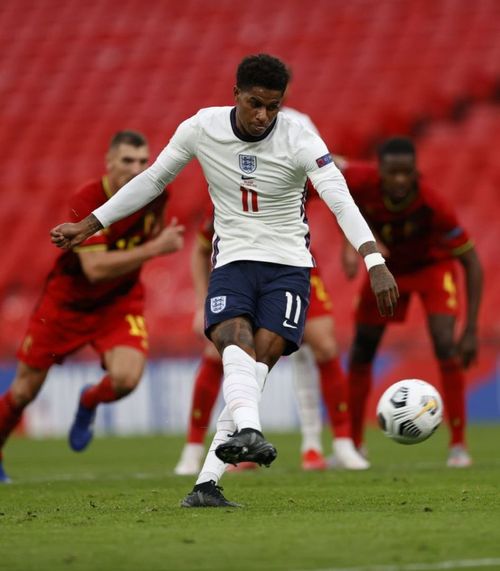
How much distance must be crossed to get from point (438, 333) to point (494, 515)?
3998mm

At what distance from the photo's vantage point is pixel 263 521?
17.3ft

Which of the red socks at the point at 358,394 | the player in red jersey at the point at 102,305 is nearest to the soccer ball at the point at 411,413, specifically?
the player in red jersey at the point at 102,305

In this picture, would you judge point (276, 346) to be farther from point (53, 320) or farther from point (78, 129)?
point (78, 129)

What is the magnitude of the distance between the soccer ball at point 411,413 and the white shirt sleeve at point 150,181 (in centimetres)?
174

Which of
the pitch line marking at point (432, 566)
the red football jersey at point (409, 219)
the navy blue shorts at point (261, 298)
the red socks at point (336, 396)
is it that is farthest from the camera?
the red football jersey at point (409, 219)

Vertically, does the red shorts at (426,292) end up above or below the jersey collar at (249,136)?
above

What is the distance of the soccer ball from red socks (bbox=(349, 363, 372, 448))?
2.69 metres

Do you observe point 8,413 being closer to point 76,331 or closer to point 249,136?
point 76,331

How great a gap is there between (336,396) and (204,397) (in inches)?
36.4

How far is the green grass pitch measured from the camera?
14.1 feet

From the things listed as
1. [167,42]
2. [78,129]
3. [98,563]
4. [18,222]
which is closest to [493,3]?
[167,42]

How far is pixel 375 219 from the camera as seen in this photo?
367 inches

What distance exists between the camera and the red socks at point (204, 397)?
29.3 ft

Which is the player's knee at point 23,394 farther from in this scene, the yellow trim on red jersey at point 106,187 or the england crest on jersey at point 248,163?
the england crest on jersey at point 248,163
